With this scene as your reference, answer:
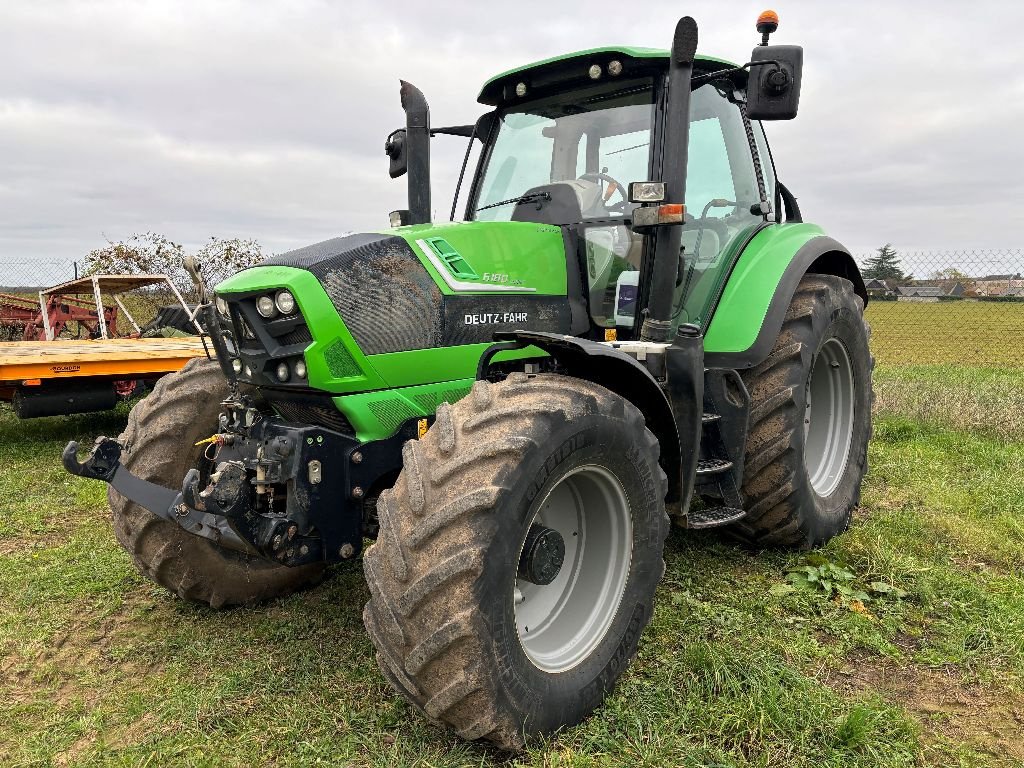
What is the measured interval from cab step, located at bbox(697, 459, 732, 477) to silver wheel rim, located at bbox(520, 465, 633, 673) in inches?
31.7

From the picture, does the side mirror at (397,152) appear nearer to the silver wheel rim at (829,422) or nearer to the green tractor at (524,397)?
the green tractor at (524,397)

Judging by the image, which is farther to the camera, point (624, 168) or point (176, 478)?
point (624, 168)

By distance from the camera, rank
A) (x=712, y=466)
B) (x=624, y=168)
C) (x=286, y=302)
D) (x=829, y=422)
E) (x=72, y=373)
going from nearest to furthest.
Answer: (x=286, y=302) < (x=712, y=466) < (x=624, y=168) < (x=829, y=422) < (x=72, y=373)

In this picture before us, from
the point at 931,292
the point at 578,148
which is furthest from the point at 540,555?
the point at 931,292

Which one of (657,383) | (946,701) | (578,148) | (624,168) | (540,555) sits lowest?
(946,701)

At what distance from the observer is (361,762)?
2416 millimetres

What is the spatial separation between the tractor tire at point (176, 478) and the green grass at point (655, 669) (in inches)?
8.4

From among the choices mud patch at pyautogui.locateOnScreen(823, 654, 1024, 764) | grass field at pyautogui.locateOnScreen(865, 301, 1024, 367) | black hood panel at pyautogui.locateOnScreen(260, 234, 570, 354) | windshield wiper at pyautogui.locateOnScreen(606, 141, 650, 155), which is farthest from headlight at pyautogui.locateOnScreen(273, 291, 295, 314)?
grass field at pyautogui.locateOnScreen(865, 301, 1024, 367)

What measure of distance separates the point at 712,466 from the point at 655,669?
1.03 meters

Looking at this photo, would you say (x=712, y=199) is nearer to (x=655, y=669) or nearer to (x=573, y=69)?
(x=573, y=69)

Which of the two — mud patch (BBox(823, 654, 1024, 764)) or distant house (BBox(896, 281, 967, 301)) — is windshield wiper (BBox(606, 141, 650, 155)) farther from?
distant house (BBox(896, 281, 967, 301))

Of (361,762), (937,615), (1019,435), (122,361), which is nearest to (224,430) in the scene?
(361,762)

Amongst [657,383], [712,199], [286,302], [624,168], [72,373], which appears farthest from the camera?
[72,373]

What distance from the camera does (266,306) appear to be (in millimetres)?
2760
